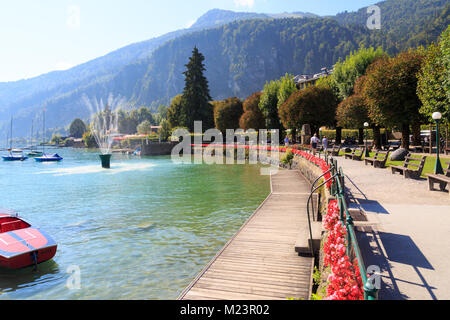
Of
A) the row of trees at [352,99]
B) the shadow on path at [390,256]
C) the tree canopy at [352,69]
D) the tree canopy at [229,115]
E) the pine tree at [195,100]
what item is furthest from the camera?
the pine tree at [195,100]

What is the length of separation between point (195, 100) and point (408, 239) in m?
77.2

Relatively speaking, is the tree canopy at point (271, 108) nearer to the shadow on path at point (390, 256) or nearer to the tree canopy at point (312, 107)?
the tree canopy at point (312, 107)

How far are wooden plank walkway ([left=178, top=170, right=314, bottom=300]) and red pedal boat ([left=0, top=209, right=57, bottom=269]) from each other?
621cm

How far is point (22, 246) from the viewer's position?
37.0 ft

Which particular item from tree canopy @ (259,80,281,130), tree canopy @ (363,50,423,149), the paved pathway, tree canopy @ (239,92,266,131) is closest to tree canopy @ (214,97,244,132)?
tree canopy @ (239,92,266,131)

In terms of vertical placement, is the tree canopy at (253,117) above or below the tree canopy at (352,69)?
below

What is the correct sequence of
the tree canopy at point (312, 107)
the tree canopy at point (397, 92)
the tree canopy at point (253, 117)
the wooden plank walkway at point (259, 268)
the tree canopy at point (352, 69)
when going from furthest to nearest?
the tree canopy at point (253, 117)
the tree canopy at point (312, 107)
the tree canopy at point (352, 69)
the tree canopy at point (397, 92)
the wooden plank walkway at point (259, 268)

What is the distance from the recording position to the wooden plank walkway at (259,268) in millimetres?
7555

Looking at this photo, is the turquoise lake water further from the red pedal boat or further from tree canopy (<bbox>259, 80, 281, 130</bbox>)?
tree canopy (<bbox>259, 80, 281, 130</bbox>)

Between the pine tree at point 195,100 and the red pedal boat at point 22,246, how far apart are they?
7055cm

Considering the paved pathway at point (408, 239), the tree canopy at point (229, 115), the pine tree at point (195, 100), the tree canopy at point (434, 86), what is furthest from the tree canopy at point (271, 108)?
the paved pathway at point (408, 239)

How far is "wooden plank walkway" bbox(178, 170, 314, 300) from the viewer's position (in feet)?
24.8

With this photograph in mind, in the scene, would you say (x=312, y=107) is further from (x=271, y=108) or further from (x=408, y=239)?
(x=408, y=239)
